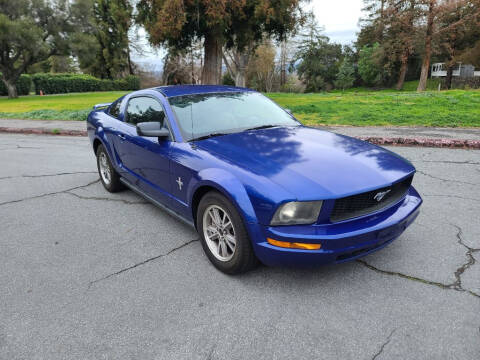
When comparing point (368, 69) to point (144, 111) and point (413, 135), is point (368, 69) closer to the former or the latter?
point (413, 135)

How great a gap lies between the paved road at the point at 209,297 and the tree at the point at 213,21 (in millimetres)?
11053

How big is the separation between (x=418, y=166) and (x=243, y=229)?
4645 millimetres

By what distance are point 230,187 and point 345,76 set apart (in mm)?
61143

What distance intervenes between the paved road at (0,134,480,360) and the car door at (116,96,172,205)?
478 millimetres

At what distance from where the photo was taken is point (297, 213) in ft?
7.99

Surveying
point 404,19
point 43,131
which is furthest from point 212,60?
point 404,19

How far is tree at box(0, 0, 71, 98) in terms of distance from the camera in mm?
29906

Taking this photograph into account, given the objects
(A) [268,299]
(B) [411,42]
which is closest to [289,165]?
(A) [268,299]

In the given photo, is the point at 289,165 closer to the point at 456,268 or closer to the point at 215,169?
the point at 215,169

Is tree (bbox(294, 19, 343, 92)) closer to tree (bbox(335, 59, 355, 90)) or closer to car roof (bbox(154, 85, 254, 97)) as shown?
tree (bbox(335, 59, 355, 90))

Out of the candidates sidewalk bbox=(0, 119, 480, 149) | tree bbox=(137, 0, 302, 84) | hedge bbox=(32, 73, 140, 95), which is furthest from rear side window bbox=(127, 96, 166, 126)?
hedge bbox=(32, 73, 140, 95)

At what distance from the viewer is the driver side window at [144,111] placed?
376 centimetres

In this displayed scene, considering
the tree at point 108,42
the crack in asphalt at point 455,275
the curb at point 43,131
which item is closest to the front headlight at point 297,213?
the crack in asphalt at point 455,275

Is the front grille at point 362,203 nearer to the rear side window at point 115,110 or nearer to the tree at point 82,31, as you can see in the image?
the rear side window at point 115,110
